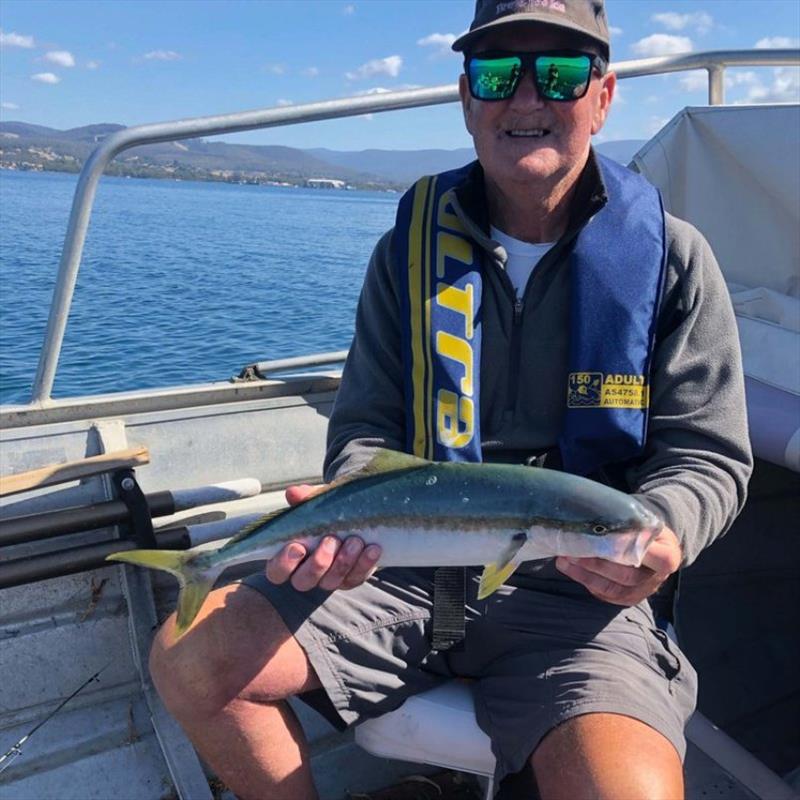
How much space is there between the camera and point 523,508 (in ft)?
6.92

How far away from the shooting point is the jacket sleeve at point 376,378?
9.55 ft

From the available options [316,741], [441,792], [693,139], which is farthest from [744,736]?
[693,139]

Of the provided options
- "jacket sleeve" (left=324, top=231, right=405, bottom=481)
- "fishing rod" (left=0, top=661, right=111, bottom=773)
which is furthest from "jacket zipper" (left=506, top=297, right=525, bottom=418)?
"fishing rod" (left=0, top=661, right=111, bottom=773)

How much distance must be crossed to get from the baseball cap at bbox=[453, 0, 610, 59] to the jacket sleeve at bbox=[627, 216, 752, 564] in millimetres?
691

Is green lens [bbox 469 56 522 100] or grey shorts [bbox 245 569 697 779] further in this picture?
green lens [bbox 469 56 522 100]

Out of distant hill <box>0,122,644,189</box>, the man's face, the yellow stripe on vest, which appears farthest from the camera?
distant hill <box>0,122,644,189</box>

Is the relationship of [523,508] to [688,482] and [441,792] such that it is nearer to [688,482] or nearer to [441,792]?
[688,482]

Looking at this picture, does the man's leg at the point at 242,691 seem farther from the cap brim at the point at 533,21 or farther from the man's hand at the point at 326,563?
the cap brim at the point at 533,21

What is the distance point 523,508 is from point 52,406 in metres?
2.45

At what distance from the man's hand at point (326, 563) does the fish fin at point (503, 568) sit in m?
0.31

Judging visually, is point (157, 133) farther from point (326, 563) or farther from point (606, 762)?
point (606, 762)

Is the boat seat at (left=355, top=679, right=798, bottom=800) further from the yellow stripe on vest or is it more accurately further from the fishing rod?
the fishing rod

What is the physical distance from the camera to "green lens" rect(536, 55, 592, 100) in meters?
2.59

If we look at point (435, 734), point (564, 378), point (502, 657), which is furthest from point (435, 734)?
point (564, 378)
